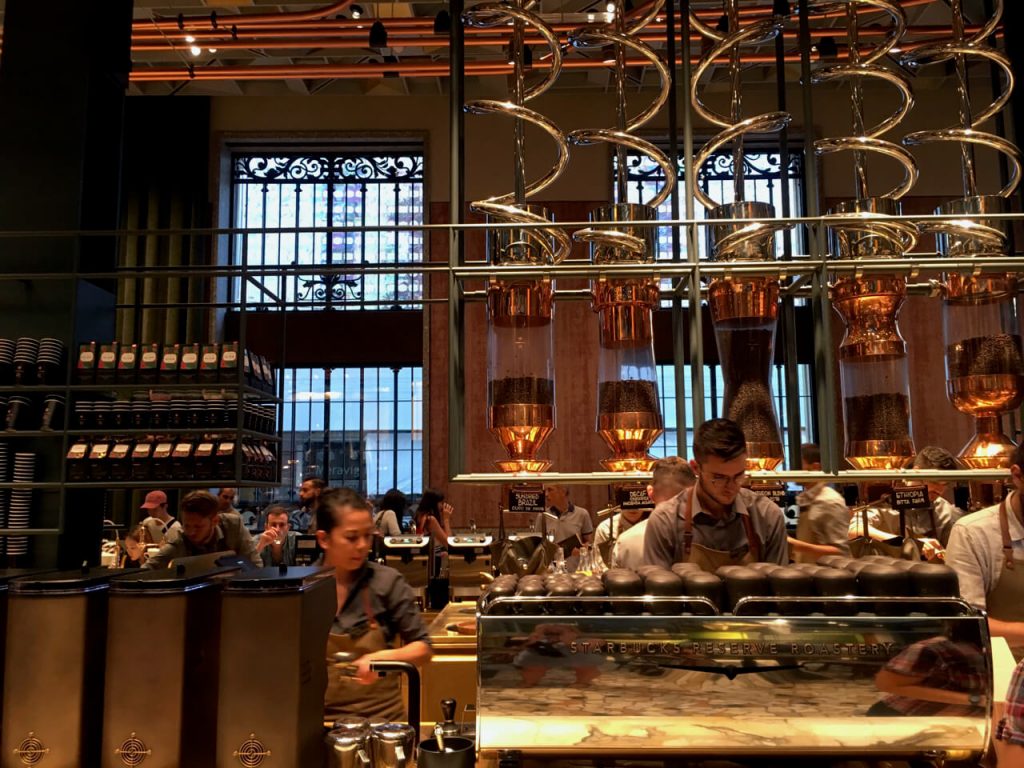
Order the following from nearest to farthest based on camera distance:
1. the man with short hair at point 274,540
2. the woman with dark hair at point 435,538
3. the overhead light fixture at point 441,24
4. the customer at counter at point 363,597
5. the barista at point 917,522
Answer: the customer at counter at point 363,597 < the woman with dark hair at point 435,538 < the barista at point 917,522 < the man with short hair at point 274,540 < the overhead light fixture at point 441,24

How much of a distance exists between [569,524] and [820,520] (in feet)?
8.57

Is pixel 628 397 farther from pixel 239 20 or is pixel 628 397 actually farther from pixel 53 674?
pixel 239 20

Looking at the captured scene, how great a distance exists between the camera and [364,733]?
129cm

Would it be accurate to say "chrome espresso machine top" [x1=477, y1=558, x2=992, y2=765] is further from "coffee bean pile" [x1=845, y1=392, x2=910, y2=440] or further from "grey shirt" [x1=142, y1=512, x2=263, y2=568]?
"grey shirt" [x1=142, y1=512, x2=263, y2=568]

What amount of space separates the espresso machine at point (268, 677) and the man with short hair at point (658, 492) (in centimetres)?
138

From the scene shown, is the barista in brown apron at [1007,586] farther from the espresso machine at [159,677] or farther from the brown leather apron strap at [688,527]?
the espresso machine at [159,677]

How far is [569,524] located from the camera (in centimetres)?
654

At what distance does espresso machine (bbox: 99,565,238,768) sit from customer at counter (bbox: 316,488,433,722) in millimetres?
603

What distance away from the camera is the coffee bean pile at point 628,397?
1.84m

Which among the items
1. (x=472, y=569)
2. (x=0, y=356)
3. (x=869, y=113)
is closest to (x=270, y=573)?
(x=0, y=356)

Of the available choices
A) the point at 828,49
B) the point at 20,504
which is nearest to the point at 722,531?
the point at 20,504

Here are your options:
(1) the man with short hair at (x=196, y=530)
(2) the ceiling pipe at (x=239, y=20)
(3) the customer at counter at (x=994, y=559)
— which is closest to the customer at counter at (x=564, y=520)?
(1) the man with short hair at (x=196, y=530)

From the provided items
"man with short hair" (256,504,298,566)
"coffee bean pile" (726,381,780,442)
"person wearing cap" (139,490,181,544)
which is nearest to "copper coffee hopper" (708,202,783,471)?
"coffee bean pile" (726,381,780,442)

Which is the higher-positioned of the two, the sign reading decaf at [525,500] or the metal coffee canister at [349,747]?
the sign reading decaf at [525,500]
